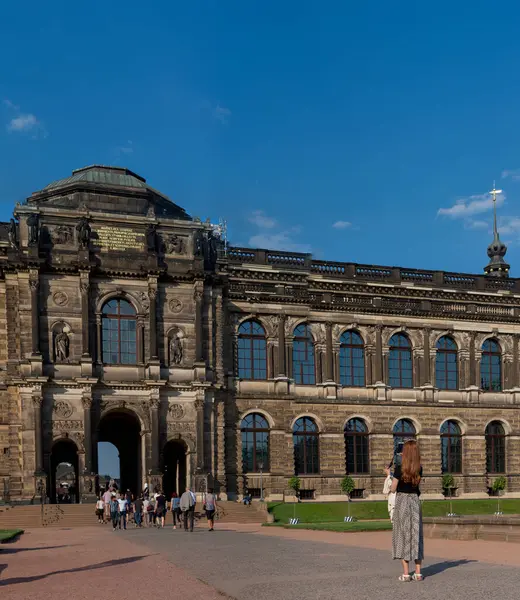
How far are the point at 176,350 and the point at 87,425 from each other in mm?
6160

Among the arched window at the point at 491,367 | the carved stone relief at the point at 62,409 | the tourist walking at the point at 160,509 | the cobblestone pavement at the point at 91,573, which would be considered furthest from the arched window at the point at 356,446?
the cobblestone pavement at the point at 91,573

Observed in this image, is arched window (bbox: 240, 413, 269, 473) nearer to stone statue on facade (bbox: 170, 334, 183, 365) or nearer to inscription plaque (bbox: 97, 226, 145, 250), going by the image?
stone statue on facade (bbox: 170, 334, 183, 365)

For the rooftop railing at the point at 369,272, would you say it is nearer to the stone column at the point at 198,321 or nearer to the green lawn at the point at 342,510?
the stone column at the point at 198,321

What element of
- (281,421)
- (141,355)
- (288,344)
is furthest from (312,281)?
(141,355)

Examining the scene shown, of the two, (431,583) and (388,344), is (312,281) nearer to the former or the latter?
(388,344)

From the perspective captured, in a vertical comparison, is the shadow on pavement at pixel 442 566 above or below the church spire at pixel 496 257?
below

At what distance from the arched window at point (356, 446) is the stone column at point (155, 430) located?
12.2m

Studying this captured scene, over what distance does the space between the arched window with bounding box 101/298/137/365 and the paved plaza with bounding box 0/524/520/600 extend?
21.5 meters

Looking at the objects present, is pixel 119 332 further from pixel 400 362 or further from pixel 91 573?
pixel 91 573

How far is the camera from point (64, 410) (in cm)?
4447

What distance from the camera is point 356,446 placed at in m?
52.4

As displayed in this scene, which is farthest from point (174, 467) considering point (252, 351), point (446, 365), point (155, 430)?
point (446, 365)

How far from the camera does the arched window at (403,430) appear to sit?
53594 millimetres

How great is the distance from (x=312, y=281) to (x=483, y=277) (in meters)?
12.3
